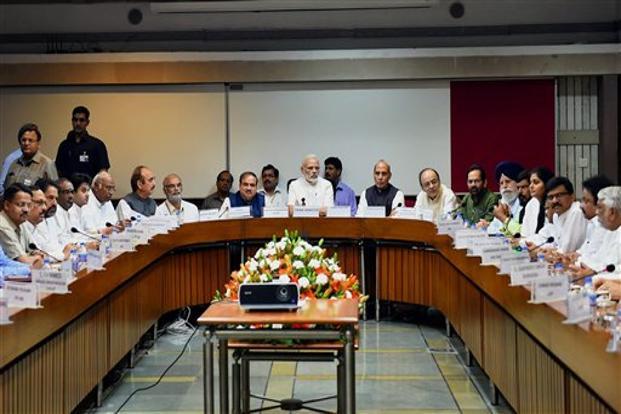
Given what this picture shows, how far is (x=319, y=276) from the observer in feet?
12.5

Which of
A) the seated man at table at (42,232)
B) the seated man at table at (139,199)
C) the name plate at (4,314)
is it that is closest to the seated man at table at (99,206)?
the seated man at table at (139,199)

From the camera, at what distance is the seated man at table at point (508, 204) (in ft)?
18.9

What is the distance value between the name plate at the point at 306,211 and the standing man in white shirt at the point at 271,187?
103 centimetres

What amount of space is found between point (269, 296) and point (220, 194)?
16.0 feet

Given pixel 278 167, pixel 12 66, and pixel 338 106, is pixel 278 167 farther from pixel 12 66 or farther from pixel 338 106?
pixel 12 66

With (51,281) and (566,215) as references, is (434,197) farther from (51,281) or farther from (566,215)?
(51,281)

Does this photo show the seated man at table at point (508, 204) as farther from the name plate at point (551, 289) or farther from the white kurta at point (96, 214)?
the white kurta at point (96, 214)

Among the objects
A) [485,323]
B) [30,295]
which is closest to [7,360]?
[30,295]

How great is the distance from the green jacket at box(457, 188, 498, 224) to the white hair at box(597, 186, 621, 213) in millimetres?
2492

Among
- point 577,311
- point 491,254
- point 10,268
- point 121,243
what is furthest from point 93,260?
point 577,311

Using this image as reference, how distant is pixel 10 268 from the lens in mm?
3910

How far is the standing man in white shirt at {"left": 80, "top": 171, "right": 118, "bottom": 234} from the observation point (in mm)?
6461

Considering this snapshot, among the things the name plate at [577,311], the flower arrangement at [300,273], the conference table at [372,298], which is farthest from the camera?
the flower arrangement at [300,273]

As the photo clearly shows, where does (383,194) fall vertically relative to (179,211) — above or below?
above
